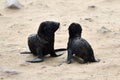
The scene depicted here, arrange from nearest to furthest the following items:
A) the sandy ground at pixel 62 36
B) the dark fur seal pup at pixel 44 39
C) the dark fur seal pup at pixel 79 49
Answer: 1. the sandy ground at pixel 62 36
2. the dark fur seal pup at pixel 79 49
3. the dark fur seal pup at pixel 44 39

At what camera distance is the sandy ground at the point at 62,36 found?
769cm

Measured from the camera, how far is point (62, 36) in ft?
34.8

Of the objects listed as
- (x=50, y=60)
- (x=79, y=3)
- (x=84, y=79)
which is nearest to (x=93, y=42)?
(x=50, y=60)

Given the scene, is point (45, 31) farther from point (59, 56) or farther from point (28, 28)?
point (28, 28)

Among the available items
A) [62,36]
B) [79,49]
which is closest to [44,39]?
[79,49]

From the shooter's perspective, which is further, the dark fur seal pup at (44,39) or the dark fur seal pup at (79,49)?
the dark fur seal pup at (44,39)

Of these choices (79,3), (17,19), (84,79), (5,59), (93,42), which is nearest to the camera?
(84,79)

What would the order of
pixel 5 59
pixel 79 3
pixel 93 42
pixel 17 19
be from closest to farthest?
pixel 5 59 → pixel 93 42 → pixel 17 19 → pixel 79 3

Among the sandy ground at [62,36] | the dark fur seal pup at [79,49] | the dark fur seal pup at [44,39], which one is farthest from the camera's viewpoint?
the dark fur seal pup at [44,39]

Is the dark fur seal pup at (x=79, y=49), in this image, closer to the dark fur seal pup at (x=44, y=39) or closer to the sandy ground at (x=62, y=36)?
the sandy ground at (x=62, y=36)

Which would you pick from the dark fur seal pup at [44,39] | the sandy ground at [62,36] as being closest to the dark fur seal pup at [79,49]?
the sandy ground at [62,36]

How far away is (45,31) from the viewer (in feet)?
28.9

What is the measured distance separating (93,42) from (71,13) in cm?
293

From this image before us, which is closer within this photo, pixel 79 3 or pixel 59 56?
pixel 59 56
